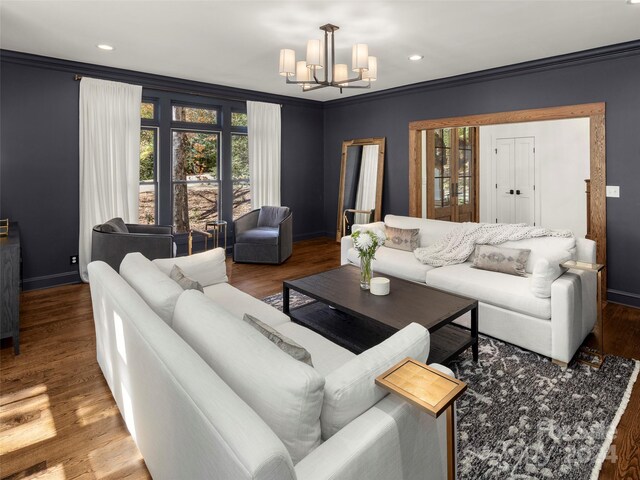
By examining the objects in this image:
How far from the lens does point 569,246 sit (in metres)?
3.26

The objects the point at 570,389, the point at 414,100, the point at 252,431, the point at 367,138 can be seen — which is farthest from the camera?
the point at 367,138

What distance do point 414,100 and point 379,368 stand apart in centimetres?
531

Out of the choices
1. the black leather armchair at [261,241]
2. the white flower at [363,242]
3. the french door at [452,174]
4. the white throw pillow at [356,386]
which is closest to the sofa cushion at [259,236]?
the black leather armchair at [261,241]

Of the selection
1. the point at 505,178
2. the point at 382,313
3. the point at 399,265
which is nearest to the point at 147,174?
the point at 399,265

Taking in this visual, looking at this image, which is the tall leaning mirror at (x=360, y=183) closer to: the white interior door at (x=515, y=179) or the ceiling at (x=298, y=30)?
the ceiling at (x=298, y=30)

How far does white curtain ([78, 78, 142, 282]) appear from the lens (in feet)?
15.4

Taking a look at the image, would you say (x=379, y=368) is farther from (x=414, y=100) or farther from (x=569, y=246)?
(x=414, y=100)

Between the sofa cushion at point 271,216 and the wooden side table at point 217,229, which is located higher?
the sofa cushion at point 271,216

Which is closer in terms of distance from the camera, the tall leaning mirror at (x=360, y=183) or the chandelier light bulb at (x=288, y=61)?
the chandelier light bulb at (x=288, y=61)

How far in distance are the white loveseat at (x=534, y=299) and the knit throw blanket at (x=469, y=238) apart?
78mm

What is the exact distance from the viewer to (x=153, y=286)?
2078 millimetres

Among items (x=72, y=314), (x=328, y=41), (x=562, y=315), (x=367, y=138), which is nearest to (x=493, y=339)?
(x=562, y=315)

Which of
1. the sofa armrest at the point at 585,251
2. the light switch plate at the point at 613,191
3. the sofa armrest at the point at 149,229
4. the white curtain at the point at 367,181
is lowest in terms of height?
the sofa armrest at the point at 585,251

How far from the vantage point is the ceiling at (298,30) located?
120 inches
